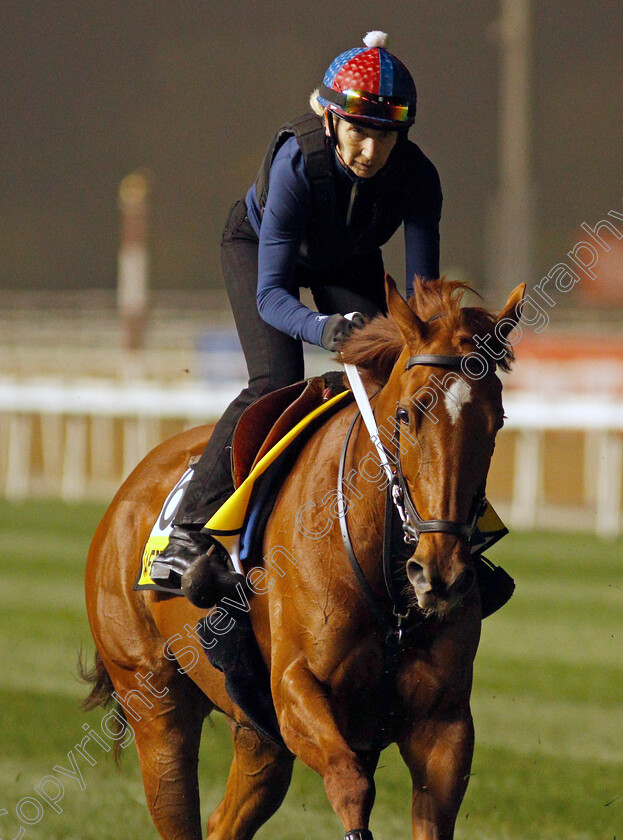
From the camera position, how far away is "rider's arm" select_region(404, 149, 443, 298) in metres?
4.01

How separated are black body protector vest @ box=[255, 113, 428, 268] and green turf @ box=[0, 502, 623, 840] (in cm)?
173

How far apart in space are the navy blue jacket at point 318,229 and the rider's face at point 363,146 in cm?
5

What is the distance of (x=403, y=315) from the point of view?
11.0 feet

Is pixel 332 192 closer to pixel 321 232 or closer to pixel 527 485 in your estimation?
pixel 321 232

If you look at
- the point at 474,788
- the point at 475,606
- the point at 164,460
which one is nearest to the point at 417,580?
the point at 475,606

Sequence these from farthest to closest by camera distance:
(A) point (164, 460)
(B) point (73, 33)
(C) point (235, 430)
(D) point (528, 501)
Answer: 1. (B) point (73, 33)
2. (D) point (528, 501)
3. (A) point (164, 460)
4. (C) point (235, 430)

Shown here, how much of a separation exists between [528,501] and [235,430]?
29.3 feet

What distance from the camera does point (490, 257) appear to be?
109 ft

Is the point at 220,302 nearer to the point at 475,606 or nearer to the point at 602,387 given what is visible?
the point at 602,387

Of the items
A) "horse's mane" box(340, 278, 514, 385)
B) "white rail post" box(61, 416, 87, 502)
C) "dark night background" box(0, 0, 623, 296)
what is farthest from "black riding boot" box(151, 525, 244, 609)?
"dark night background" box(0, 0, 623, 296)

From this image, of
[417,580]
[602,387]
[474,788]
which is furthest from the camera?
[602,387]

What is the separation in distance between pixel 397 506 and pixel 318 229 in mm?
1063

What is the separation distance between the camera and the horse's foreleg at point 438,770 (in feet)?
10.9

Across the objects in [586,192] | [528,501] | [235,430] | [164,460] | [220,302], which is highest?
[235,430]
